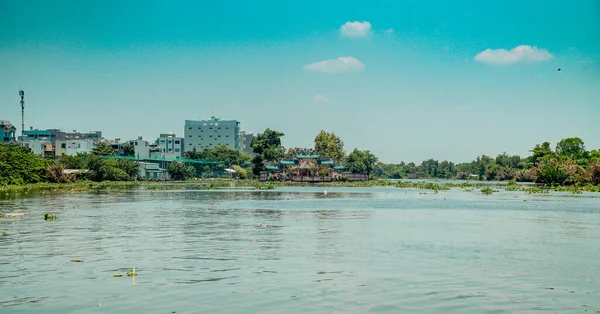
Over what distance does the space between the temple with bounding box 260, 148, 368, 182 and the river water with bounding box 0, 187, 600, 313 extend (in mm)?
83624

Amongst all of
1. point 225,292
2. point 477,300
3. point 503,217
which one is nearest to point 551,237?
point 503,217

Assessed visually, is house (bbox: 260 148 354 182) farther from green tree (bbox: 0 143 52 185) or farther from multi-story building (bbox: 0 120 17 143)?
multi-story building (bbox: 0 120 17 143)

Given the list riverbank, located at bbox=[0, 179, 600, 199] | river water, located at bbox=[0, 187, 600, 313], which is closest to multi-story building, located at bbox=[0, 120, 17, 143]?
riverbank, located at bbox=[0, 179, 600, 199]

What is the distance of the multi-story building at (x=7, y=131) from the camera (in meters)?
143

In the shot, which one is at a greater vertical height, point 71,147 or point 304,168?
point 71,147

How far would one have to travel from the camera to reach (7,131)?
147750 millimetres

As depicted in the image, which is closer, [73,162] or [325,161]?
[73,162]

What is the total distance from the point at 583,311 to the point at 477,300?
2.00m

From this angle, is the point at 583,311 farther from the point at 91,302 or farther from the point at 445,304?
the point at 91,302

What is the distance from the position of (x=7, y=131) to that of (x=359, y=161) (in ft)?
282

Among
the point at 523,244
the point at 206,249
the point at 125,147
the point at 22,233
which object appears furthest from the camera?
the point at 125,147

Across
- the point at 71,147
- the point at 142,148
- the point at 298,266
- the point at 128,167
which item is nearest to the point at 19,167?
the point at 128,167

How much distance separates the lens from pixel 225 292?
13.2 meters

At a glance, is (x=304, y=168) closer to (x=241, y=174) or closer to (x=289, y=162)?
(x=289, y=162)
